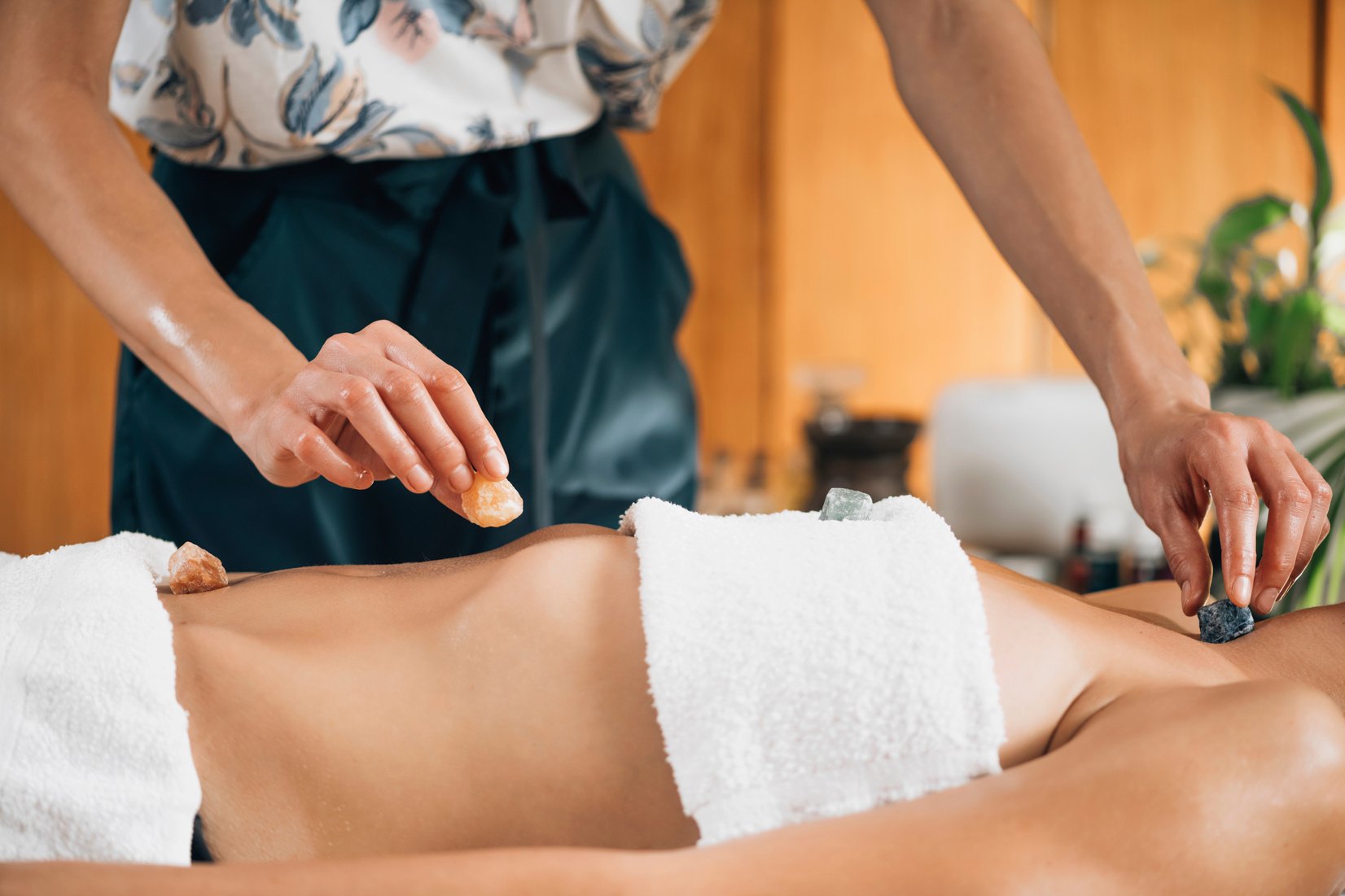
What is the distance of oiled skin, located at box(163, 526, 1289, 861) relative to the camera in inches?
22.8

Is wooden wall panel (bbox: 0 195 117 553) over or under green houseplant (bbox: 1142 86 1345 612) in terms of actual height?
under

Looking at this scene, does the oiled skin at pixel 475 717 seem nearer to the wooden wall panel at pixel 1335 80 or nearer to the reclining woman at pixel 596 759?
the reclining woman at pixel 596 759

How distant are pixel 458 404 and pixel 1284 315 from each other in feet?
4.78

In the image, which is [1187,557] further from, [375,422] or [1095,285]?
[375,422]

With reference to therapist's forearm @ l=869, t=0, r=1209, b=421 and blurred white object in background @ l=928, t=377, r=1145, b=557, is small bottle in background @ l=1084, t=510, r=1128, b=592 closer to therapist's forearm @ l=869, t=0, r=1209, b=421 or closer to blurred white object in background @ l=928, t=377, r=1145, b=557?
blurred white object in background @ l=928, t=377, r=1145, b=557

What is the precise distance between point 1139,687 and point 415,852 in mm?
397

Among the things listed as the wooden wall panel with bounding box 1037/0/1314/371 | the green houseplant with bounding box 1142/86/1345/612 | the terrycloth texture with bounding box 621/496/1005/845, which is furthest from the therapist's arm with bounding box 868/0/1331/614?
the wooden wall panel with bounding box 1037/0/1314/371

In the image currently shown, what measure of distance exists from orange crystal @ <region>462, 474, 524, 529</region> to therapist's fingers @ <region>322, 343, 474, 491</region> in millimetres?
10

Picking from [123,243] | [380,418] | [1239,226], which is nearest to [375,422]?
[380,418]

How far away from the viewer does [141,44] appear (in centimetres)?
93

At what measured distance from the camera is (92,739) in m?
0.55

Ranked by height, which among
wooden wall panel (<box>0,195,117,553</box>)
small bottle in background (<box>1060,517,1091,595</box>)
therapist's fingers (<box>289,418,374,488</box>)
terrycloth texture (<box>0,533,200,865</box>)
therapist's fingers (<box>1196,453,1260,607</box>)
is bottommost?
wooden wall panel (<box>0,195,117,553</box>)

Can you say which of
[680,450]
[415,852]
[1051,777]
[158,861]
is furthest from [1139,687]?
[680,450]

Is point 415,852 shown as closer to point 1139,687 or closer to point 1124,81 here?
point 1139,687
